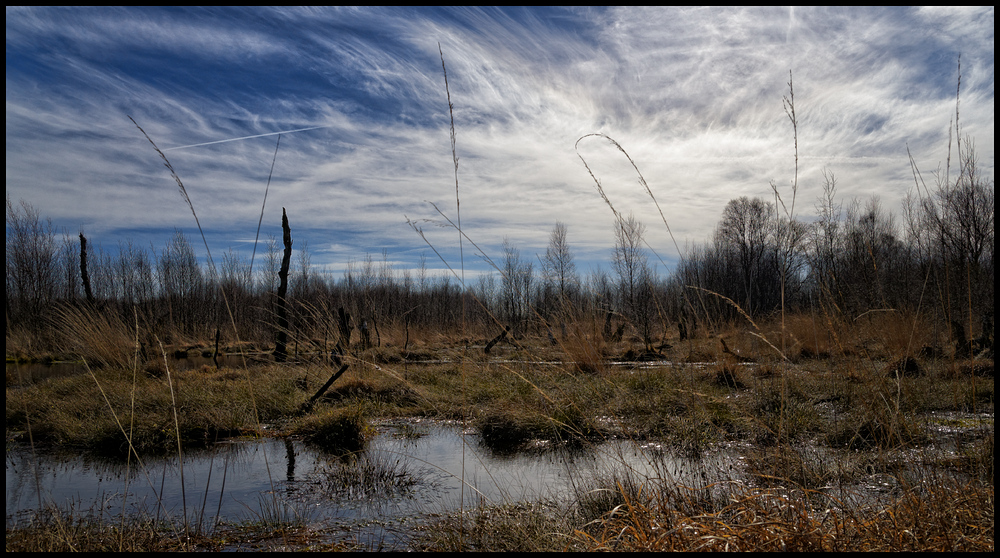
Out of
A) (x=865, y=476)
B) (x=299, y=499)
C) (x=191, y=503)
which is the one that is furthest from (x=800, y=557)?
(x=191, y=503)

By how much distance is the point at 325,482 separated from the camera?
397cm

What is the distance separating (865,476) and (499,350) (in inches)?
502

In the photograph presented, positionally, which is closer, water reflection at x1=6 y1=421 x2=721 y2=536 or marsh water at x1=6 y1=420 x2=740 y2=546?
marsh water at x1=6 y1=420 x2=740 y2=546

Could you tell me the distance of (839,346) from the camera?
2572 millimetres

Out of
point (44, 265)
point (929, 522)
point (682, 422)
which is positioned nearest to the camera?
point (929, 522)

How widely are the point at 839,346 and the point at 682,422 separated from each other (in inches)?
101

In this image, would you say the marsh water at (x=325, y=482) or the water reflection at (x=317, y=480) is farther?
the water reflection at (x=317, y=480)

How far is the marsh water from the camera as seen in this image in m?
3.20

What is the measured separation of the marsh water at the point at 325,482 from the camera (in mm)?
3197

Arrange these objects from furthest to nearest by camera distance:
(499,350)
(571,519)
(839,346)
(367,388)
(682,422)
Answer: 1. (499,350)
2. (367,388)
3. (682,422)
4. (571,519)
5. (839,346)

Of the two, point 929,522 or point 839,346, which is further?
point 839,346

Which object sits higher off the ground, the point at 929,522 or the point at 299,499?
the point at 929,522

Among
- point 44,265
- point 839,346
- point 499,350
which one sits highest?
point 44,265

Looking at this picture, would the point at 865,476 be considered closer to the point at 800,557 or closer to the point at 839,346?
the point at 839,346
